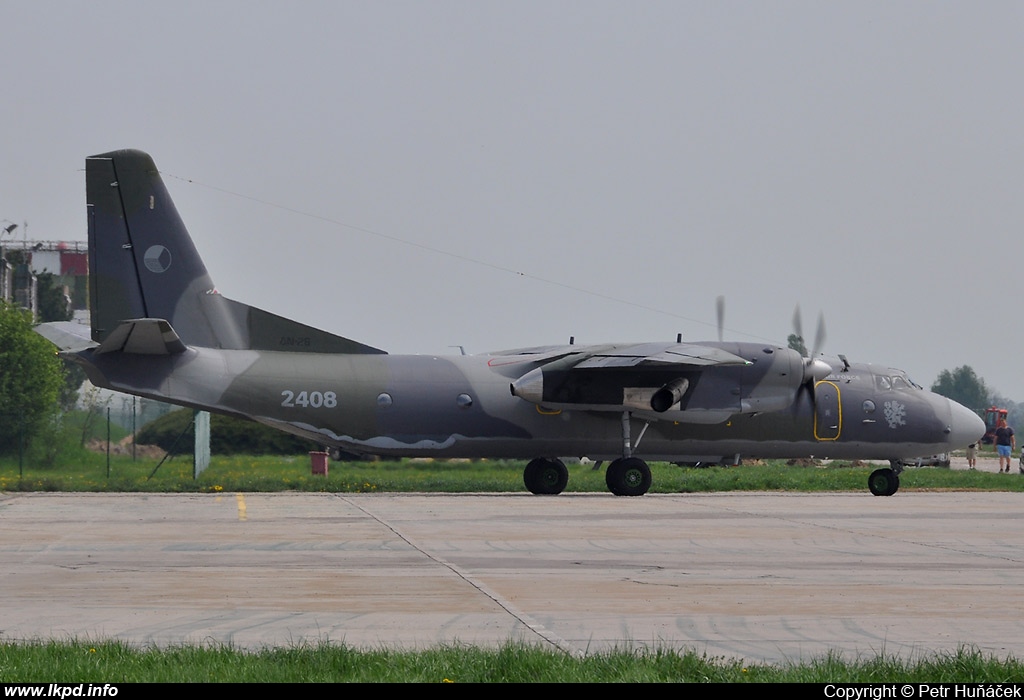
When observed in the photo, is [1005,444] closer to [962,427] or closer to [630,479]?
[962,427]

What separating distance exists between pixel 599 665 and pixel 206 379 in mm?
20499

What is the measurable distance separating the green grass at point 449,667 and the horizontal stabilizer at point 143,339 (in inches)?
689

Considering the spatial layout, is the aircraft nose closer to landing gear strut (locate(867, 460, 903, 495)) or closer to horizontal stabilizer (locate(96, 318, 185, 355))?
landing gear strut (locate(867, 460, 903, 495))

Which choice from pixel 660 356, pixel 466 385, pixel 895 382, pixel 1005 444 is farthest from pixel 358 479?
pixel 1005 444

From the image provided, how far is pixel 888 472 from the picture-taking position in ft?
100

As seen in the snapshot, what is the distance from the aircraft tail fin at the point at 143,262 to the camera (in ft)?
90.1

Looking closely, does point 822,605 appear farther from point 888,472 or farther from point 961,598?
point 888,472

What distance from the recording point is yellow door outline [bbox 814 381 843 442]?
30047 millimetres

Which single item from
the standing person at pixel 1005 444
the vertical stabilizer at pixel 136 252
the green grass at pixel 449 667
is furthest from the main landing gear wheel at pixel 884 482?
the green grass at pixel 449 667

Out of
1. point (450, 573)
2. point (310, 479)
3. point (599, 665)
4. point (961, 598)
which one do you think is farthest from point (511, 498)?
Result: point (599, 665)

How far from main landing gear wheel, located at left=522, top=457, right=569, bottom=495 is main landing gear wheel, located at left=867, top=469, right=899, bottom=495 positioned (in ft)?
25.6

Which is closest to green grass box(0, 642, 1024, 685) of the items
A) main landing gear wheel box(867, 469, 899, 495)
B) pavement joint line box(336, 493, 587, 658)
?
pavement joint line box(336, 493, 587, 658)

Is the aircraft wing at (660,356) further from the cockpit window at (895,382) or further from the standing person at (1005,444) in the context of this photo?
the standing person at (1005,444)
